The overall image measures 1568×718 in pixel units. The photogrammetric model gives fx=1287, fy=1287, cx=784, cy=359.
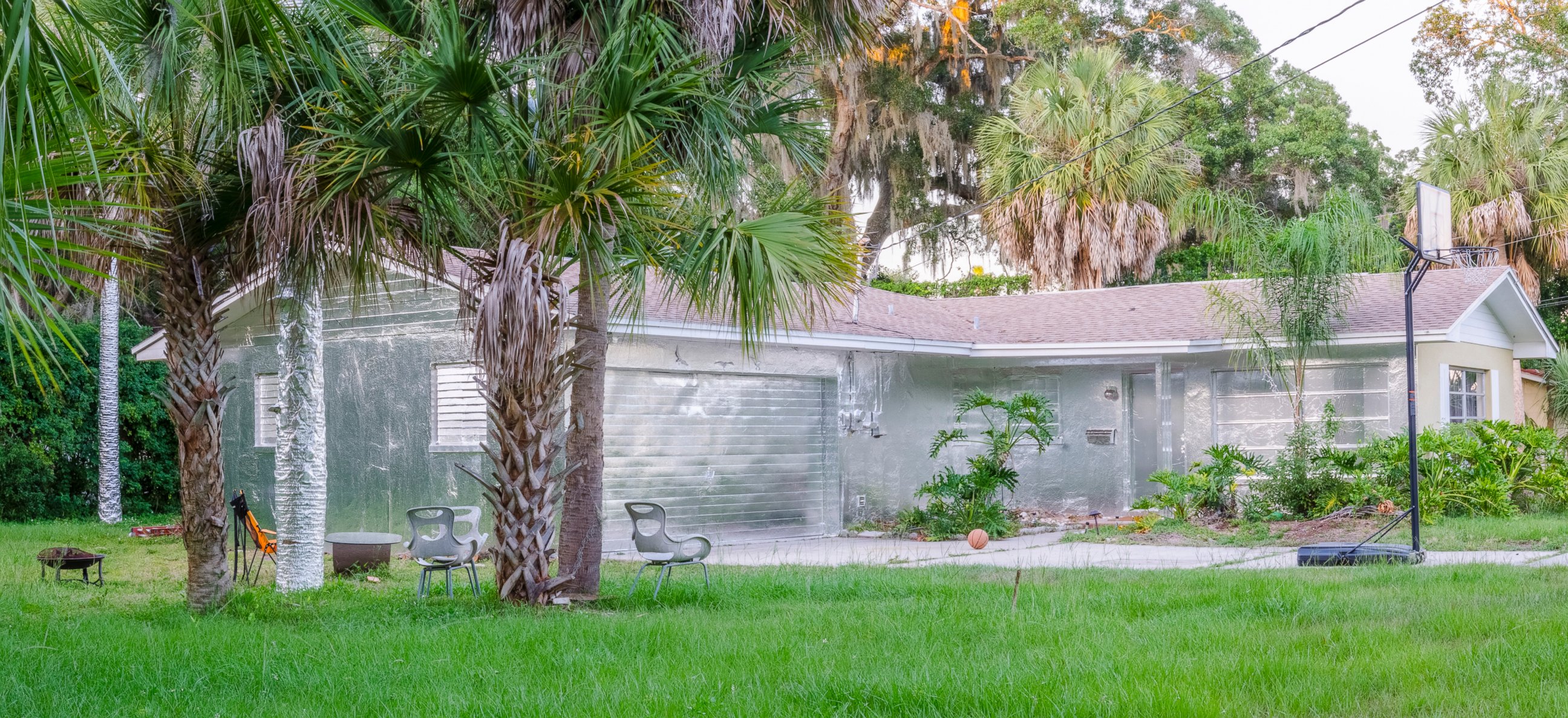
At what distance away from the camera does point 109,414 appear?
18750 millimetres

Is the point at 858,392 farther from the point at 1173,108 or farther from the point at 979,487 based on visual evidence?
the point at 1173,108

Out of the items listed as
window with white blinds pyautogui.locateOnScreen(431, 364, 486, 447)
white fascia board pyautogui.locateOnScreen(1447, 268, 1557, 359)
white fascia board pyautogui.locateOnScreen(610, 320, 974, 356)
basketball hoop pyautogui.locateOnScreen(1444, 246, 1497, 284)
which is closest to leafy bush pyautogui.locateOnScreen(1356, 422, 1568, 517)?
white fascia board pyautogui.locateOnScreen(1447, 268, 1557, 359)

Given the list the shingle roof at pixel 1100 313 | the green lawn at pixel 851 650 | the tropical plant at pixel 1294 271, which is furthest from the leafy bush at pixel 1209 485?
the green lawn at pixel 851 650

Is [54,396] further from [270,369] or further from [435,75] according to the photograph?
[435,75]

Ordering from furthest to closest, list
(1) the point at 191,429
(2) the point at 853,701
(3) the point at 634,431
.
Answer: (3) the point at 634,431
(1) the point at 191,429
(2) the point at 853,701

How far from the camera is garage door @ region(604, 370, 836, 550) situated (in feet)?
46.0

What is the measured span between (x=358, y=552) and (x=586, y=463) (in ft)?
13.3

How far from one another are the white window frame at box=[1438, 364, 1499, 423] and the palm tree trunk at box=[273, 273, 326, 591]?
13.2 meters

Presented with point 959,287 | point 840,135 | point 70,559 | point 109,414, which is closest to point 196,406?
point 70,559

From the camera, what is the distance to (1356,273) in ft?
55.3

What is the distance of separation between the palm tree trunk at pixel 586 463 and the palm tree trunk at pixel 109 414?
12.4 metres

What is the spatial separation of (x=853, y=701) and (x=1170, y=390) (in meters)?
13.4

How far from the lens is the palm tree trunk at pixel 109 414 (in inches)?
735

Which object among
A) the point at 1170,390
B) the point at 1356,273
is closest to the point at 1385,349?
the point at 1356,273
